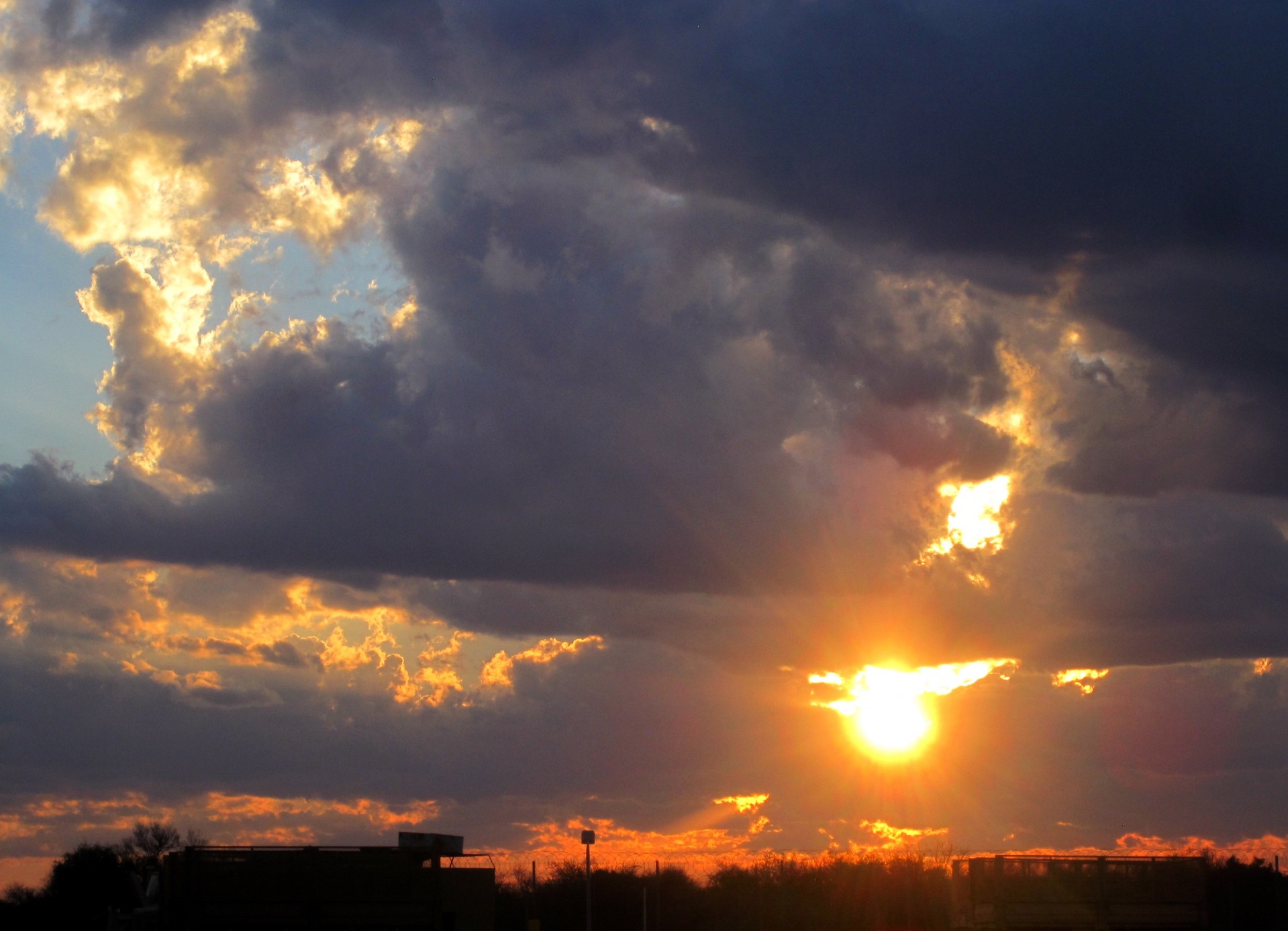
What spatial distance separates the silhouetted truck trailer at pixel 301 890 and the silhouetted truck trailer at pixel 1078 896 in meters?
19.3

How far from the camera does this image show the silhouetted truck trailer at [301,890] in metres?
47.0

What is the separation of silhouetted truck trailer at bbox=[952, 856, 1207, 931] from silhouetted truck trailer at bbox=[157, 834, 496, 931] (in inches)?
760

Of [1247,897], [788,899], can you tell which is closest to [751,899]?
[788,899]

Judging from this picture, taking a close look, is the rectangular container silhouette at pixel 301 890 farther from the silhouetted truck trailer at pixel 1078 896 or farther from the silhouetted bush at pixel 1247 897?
the silhouetted bush at pixel 1247 897

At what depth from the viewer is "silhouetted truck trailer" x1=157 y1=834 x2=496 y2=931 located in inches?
1849

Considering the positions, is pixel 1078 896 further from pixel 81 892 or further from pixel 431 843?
pixel 81 892

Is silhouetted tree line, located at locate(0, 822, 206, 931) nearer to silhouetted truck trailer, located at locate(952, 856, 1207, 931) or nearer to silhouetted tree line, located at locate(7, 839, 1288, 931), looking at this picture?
silhouetted tree line, located at locate(7, 839, 1288, 931)

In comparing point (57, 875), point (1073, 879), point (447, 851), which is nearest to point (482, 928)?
point (447, 851)

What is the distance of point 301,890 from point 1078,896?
89.9ft

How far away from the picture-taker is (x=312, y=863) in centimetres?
4741

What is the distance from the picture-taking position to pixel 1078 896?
52.1 metres

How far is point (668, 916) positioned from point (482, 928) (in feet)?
93.4

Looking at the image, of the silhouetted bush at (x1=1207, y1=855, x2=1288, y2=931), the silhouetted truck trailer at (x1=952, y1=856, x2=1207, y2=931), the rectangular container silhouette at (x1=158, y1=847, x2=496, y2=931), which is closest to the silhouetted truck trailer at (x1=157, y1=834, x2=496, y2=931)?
the rectangular container silhouette at (x1=158, y1=847, x2=496, y2=931)

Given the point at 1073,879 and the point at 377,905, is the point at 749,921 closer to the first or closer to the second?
the point at 1073,879
